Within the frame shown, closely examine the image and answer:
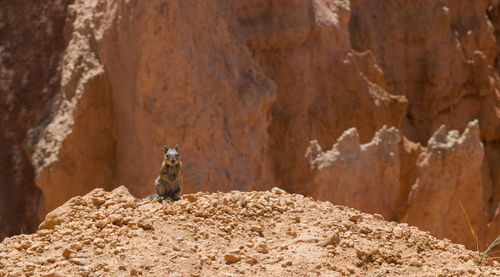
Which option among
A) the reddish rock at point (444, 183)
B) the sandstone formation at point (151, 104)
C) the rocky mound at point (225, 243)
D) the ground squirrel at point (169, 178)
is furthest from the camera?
the reddish rock at point (444, 183)

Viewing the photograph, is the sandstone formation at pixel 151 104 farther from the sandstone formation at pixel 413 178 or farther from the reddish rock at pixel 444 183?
the reddish rock at pixel 444 183

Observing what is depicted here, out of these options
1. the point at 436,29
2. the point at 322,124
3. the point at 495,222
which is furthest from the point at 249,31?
the point at 495,222

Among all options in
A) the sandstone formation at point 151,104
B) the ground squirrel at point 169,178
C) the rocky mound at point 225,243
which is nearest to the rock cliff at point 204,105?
the sandstone formation at point 151,104

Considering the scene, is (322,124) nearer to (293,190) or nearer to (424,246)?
(293,190)

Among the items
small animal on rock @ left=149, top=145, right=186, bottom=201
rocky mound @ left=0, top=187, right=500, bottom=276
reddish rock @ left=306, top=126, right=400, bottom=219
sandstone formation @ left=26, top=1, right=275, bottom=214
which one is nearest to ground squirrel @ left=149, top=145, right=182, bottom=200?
small animal on rock @ left=149, top=145, right=186, bottom=201

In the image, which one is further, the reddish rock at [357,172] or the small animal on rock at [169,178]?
the reddish rock at [357,172]

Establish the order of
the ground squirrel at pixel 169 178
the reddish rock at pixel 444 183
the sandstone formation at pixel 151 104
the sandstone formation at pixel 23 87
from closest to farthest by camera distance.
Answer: the ground squirrel at pixel 169 178 → the sandstone formation at pixel 151 104 → the sandstone formation at pixel 23 87 → the reddish rock at pixel 444 183

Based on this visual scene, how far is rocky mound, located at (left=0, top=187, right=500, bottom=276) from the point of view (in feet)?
15.5

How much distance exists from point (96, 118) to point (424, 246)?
302 inches

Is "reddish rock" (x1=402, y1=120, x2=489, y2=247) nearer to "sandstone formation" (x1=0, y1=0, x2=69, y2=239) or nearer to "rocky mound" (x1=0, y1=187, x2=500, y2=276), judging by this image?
"sandstone formation" (x1=0, y1=0, x2=69, y2=239)

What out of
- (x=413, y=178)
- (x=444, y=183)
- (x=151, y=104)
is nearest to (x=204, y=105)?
(x=151, y=104)

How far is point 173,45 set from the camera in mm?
11273

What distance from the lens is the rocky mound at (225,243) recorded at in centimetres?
473

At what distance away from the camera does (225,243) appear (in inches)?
200
